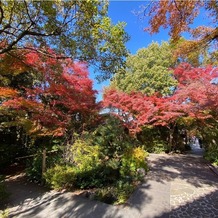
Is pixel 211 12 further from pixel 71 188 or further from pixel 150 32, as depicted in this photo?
pixel 71 188

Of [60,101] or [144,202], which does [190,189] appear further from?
[60,101]

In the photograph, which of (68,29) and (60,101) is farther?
(60,101)

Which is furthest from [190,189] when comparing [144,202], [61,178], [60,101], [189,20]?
[60,101]

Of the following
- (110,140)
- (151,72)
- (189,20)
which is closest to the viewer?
(189,20)

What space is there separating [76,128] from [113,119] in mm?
2572

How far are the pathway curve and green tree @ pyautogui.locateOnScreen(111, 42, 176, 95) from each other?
942cm

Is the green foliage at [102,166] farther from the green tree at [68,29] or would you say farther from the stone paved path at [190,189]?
the green tree at [68,29]

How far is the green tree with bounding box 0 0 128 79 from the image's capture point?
4402 mm

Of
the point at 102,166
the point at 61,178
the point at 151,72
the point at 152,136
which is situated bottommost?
the point at 61,178

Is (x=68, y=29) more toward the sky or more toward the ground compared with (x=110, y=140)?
more toward the sky

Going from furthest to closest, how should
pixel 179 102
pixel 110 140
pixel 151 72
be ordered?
pixel 151 72 → pixel 179 102 → pixel 110 140

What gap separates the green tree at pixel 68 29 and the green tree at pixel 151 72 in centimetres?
1019

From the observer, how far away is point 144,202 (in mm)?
4855

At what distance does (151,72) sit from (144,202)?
12461mm
